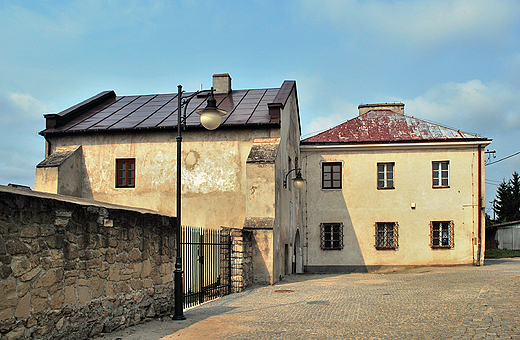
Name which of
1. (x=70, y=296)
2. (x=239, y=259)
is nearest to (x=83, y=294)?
(x=70, y=296)

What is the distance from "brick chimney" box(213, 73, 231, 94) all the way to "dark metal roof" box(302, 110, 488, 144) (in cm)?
497

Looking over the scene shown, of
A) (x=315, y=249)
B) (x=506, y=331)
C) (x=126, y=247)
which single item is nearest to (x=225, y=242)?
(x=126, y=247)

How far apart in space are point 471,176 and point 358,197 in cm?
552

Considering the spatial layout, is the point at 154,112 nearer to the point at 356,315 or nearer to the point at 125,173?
the point at 125,173

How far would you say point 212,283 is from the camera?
12555 millimetres

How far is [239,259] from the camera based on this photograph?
13.8 m

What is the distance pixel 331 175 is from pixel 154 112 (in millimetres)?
9485

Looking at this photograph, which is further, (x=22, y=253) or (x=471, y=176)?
(x=471, y=176)

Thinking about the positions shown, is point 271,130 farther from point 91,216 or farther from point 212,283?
point 91,216

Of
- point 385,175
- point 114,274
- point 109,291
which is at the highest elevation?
point 385,175

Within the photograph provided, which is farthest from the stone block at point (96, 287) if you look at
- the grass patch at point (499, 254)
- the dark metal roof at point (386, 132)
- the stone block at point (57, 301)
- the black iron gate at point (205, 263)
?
the grass patch at point (499, 254)

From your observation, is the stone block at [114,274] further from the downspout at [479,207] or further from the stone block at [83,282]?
the downspout at [479,207]

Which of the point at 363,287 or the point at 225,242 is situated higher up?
→ the point at 225,242

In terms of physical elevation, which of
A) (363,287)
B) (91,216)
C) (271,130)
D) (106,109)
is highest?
(106,109)
